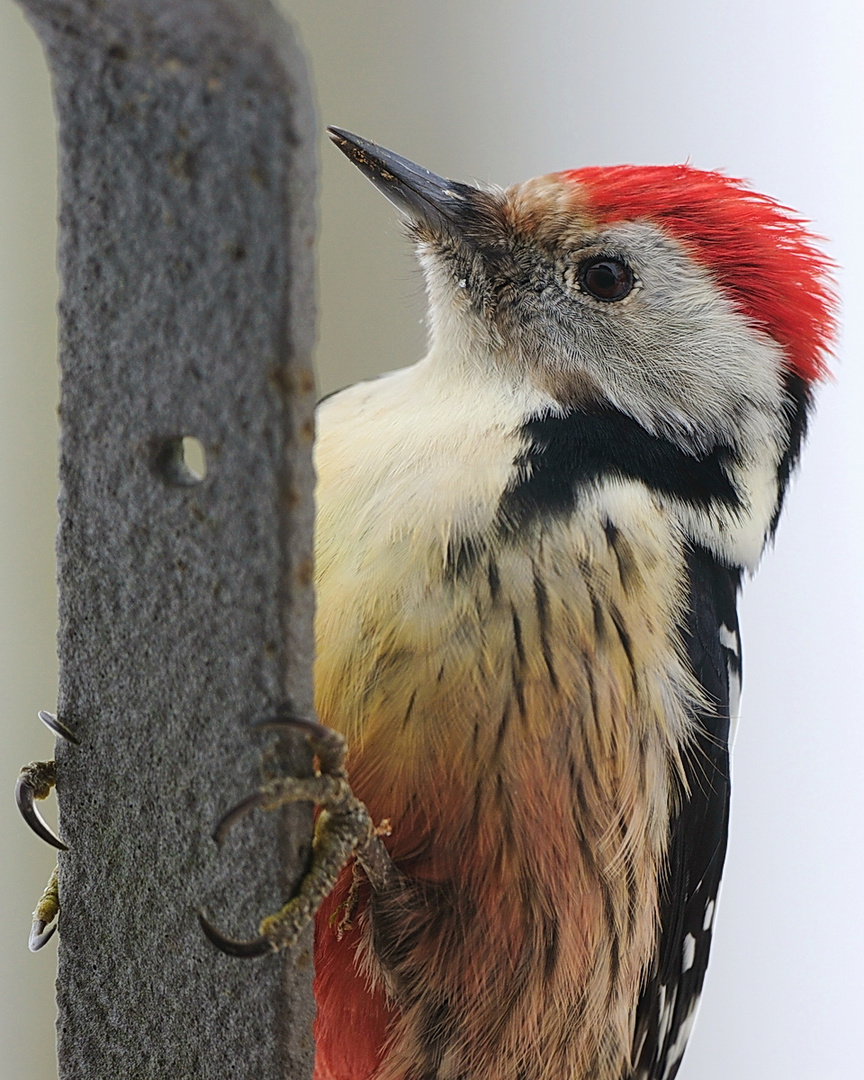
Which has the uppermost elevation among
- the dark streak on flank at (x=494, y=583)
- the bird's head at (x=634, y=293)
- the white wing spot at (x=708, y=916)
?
the bird's head at (x=634, y=293)

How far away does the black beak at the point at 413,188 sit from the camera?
632 millimetres

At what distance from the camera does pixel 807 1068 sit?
3.51 feet

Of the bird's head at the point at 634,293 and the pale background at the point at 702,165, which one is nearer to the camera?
the bird's head at the point at 634,293

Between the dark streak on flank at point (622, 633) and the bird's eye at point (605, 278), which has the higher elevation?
the bird's eye at point (605, 278)


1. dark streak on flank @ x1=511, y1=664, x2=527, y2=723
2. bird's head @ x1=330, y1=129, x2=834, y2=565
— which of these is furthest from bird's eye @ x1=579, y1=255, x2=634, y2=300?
dark streak on flank @ x1=511, y1=664, x2=527, y2=723

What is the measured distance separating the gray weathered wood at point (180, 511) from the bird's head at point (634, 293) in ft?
0.90

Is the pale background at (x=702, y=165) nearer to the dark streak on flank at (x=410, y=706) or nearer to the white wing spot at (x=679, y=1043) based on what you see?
the white wing spot at (x=679, y=1043)

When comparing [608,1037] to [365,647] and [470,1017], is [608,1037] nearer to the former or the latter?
[470,1017]

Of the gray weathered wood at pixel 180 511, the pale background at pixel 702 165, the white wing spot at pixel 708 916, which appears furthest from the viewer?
the pale background at pixel 702 165

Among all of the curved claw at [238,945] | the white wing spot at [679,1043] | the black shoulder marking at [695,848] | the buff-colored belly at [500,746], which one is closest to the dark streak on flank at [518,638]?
the buff-colored belly at [500,746]

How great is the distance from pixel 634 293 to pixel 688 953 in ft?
1.40

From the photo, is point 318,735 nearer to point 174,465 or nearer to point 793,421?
point 174,465

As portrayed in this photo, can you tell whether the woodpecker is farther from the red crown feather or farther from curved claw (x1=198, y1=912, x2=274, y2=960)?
curved claw (x1=198, y1=912, x2=274, y2=960)

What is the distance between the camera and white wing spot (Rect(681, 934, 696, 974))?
73 cm
